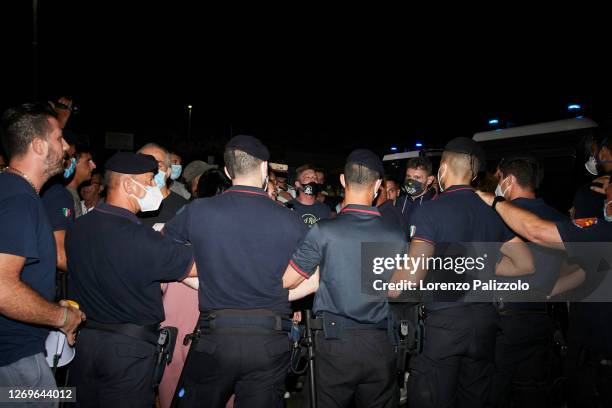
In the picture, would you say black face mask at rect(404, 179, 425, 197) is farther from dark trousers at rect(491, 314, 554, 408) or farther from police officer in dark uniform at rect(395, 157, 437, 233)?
dark trousers at rect(491, 314, 554, 408)

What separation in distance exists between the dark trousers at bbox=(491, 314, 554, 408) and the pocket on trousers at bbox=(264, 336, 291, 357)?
6.81 ft

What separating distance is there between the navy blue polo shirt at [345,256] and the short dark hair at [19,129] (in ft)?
6.04

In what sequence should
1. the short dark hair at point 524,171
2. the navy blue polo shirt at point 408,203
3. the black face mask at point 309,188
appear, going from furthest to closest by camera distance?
1. the navy blue polo shirt at point 408,203
2. the black face mask at point 309,188
3. the short dark hair at point 524,171

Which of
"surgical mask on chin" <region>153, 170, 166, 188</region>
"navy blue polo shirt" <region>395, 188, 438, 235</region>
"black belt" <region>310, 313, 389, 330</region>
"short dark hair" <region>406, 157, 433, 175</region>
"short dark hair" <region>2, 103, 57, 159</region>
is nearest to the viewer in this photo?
"short dark hair" <region>2, 103, 57, 159</region>

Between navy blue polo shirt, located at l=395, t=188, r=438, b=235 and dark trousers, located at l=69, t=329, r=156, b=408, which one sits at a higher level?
navy blue polo shirt, located at l=395, t=188, r=438, b=235

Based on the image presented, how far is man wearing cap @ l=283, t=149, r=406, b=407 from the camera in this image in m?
3.06

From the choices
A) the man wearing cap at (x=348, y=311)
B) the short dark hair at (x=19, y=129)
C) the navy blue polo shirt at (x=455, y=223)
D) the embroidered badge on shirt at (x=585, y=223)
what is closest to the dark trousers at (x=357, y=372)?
the man wearing cap at (x=348, y=311)

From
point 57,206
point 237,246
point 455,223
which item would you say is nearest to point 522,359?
point 455,223

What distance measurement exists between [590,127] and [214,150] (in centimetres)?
3043

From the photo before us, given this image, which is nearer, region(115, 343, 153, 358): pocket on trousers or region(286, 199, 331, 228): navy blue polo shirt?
region(115, 343, 153, 358): pocket on trousers

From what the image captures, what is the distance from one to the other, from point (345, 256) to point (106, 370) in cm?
179

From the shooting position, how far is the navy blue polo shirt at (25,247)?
2.22 meters

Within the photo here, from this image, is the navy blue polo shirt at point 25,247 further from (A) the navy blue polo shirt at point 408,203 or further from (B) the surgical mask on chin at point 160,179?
(A) the navy blue polo shirt at point 408,203

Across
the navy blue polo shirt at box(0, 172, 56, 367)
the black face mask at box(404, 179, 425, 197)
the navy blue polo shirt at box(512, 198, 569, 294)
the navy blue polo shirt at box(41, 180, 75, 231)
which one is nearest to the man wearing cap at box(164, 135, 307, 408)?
the navy blue polo shirt at box(0, 172, 56, 367)
